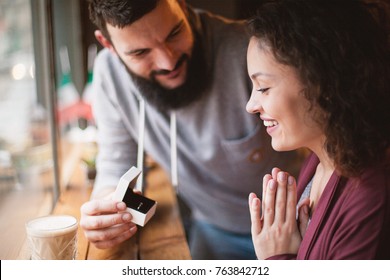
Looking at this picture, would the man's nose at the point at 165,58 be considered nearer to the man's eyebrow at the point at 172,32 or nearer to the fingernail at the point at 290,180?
the man's eyebrow at the point at 172,32

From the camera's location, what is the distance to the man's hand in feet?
3.27

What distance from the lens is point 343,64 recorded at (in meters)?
0.82

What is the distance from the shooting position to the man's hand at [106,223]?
1.00m

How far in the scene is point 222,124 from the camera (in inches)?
45.8

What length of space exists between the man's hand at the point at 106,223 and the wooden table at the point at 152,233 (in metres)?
0.02

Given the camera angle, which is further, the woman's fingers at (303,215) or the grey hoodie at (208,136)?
the grey hoodie at (208,136)

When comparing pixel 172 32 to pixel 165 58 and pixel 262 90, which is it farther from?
pixel 262 90

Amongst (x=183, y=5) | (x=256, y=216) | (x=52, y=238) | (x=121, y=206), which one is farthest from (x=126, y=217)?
(x=183, y=5)

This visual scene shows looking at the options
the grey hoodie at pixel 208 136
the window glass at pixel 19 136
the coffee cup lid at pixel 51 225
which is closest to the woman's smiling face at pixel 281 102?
the grey hoodie at pixel 208 136

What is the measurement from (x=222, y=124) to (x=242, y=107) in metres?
0.09

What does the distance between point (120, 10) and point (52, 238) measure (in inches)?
18.7

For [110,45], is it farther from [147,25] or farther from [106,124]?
[106,124]

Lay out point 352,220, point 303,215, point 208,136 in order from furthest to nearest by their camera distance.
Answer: point 208,136
point 303,215
point 352,220

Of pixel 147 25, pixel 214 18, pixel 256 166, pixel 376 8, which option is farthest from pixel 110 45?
pixel 376 8
